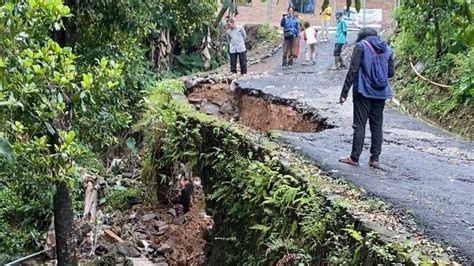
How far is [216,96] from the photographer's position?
1546 cm

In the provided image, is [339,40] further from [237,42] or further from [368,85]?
[368,85]

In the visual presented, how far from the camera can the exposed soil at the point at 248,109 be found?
12.4m

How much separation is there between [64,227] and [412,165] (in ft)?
14.3

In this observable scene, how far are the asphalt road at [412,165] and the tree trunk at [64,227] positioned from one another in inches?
117

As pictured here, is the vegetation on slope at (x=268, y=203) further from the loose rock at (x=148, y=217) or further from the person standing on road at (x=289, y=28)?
the person standing on road at (x=289, y=28)

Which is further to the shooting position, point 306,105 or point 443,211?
point 306,105

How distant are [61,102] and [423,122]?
835cm

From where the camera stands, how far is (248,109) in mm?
14555

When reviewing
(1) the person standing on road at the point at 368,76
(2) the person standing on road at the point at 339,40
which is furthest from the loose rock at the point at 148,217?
(2) the person standing on road at the point at 339,40

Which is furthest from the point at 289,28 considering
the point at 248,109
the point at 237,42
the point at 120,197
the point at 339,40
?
the point at 120,197

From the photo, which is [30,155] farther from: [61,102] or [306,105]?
[306,105]

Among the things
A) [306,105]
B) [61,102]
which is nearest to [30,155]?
[61,102]

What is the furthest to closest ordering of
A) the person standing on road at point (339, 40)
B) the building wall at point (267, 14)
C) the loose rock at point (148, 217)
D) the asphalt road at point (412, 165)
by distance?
the building wall at point (267, 14), the person standing on road at point (339, 40), the loose rock at point (148, 217), the asphalt road at point (412, 165)

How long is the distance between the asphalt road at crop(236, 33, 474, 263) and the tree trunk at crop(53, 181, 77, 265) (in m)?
2.98
